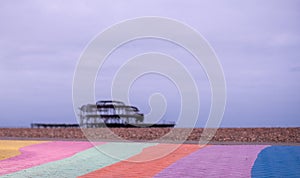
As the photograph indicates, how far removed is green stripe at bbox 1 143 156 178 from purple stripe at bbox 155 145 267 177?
1.79 m

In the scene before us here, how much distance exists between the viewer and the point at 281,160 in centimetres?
1099

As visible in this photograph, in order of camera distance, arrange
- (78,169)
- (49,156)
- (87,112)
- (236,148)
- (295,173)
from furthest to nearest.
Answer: (87,112) → (236,148) → (49,156) → (78,169) → (295,173)

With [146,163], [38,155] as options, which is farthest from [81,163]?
[38,155]

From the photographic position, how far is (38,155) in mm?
12703

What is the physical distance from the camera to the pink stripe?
1035cm

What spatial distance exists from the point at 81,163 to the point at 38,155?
2389 millimetres

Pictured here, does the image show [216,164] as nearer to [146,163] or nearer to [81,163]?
[146,163]

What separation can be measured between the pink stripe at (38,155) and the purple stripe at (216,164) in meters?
3.46

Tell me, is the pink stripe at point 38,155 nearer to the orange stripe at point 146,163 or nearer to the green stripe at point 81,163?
the green stripe at point 81,163

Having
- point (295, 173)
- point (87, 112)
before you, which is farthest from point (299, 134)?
point (87, 112)

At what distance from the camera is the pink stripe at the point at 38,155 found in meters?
10.4

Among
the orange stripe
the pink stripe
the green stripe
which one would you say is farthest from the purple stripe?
the pink stripe

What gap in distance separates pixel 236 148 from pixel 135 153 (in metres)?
3.47

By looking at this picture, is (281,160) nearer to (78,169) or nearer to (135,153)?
(135,153)
